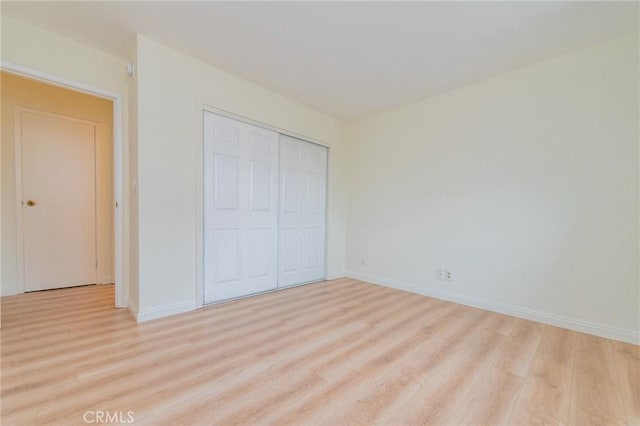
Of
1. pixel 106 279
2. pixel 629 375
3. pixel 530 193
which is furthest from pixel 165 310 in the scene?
pixel 530 193

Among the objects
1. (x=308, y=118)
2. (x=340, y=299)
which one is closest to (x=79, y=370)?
(x=340, y=299)

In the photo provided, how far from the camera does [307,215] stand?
376 cm

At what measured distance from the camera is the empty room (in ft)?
4.88

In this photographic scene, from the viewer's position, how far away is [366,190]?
3.98 m

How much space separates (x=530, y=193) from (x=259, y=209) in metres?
2.82

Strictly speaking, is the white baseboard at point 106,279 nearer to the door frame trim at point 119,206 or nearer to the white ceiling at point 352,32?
the door frame trim at point 119,206

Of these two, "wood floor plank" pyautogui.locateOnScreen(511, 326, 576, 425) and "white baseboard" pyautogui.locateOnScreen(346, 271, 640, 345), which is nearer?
"wood floor plank" pyautogui.locateOnScreen(511, 326, 576, 425)

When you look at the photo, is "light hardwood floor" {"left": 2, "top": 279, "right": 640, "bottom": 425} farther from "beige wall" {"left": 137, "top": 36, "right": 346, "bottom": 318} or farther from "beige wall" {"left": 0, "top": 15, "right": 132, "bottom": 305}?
"beige wall" {"left": 0, "top": 15, "right": 132, "bottom": 305}
